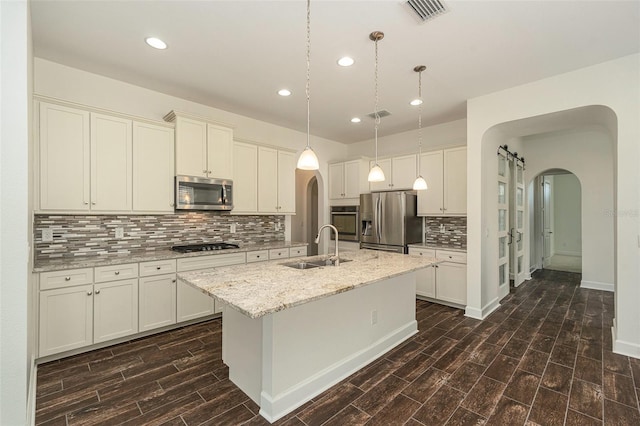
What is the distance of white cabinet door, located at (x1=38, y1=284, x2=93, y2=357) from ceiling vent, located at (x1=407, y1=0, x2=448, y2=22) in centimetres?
366

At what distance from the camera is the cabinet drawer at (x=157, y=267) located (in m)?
3.12

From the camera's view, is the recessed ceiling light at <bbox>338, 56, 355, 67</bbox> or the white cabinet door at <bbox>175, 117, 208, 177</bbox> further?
the white cabinet door at <bbox>175, 117, 208, 177</bbox>

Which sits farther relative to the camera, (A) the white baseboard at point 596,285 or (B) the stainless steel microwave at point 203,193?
(A) the white baseboard at point 596,285

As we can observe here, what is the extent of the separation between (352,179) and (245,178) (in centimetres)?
205

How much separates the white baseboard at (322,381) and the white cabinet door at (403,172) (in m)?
2.56

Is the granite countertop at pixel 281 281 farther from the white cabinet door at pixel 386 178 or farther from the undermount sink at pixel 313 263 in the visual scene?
the white cabinet door at pixel 386 178

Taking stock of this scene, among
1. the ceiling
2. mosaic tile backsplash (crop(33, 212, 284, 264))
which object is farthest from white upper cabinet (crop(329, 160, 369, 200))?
the ceiling

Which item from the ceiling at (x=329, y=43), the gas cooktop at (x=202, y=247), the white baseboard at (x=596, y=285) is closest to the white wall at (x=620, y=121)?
the ceiling at (x=329, y=43)

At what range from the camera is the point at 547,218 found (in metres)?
7.90

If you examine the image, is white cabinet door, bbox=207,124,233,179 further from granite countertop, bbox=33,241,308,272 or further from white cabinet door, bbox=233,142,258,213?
granite countertop, bbox=33,241,308,272

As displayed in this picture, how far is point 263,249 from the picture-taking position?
4172 mm

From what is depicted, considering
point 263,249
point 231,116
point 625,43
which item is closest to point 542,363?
point 625,43

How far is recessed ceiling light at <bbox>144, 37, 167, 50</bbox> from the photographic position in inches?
99.0

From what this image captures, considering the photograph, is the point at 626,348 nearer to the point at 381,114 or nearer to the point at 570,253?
the point at 381,114
